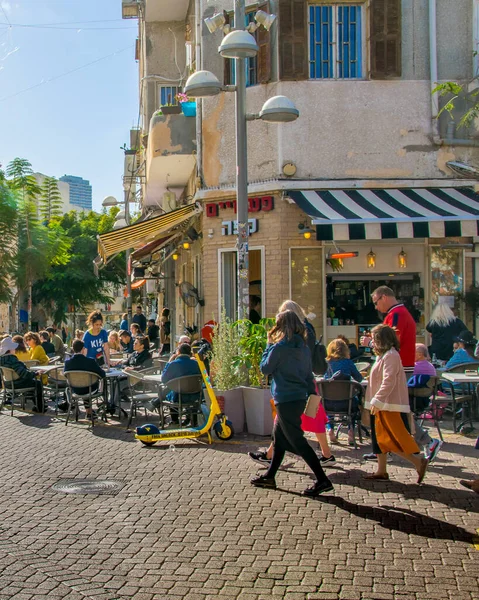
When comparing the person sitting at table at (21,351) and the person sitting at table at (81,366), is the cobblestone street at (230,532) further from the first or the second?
the person sitting at table at (21,351)

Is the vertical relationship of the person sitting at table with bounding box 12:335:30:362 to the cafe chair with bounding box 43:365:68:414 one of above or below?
above

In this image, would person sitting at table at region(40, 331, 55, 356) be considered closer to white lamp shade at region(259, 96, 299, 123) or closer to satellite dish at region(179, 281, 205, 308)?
satellite dish at region(179, 281, 205, 308)

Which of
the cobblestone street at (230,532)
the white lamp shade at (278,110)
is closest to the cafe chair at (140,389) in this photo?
the cobblestone street at (230,532)

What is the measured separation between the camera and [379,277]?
53.7 feet

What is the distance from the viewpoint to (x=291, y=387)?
24.9ft

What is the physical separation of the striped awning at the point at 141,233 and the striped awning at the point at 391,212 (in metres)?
3.05

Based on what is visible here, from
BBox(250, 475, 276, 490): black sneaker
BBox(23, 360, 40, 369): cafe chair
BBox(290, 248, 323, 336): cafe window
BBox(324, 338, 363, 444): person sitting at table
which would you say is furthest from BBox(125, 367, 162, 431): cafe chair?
BBox(250, 475, 276, 490): black sneaker

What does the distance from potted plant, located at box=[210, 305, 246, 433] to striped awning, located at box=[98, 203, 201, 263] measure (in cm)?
647

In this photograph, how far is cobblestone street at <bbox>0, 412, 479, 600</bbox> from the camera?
5.22m

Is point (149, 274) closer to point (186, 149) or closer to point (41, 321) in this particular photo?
point (186, 149)

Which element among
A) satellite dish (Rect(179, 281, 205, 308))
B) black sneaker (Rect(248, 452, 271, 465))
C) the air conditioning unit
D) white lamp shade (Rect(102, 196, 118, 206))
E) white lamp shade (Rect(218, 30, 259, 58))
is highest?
the air conditioning unit

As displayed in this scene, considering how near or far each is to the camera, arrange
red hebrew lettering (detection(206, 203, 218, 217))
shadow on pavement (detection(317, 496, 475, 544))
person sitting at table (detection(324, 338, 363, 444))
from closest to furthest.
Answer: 1. shadow on pavement (detection(317, 496, 475, 544))
2. person sitting at table (detection(324, 338, 363, 444))
3. red hebrew lettering (detection(206, 203, 218, 217))

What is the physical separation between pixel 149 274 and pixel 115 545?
2481cm

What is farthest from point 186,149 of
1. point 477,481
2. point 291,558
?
point 291,558
